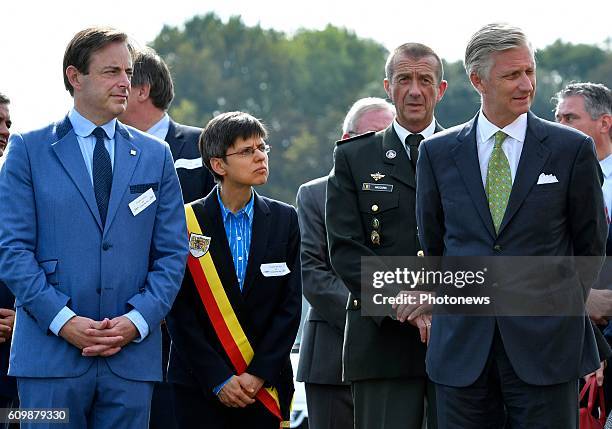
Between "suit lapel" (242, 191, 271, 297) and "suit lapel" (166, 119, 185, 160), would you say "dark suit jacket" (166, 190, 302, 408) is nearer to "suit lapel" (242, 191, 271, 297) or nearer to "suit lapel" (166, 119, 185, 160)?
"suit lapel" (242, 191, 271, 297)

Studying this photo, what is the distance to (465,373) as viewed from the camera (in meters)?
6.52

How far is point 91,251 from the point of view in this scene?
6.95m

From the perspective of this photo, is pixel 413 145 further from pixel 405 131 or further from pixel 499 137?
pixel 499 137

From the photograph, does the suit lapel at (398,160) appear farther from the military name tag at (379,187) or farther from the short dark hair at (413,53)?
the short dark hair at (413,53)

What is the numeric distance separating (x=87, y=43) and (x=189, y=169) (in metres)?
1.60

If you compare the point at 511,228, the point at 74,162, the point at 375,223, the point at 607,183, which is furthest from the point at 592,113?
the point at 74,162

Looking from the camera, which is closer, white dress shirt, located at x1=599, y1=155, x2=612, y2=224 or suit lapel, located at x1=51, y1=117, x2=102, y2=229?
suit lapel, located at x1=51, y1=117, x2=102, y2=229

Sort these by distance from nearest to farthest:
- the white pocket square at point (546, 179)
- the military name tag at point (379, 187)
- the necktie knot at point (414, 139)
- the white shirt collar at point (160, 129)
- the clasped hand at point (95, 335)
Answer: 1. the white pocket square at point (546, 179)
2. the clasped hand at point (95, 335)
3. the military name tag at point (379, 187)
4. the necktie knot at point (414, 139)
5. the white shirt collar at point (160, 129)

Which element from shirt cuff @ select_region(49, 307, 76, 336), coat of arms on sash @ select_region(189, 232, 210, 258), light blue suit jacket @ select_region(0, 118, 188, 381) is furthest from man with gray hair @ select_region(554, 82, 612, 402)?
shirt cuff @ select_region(49, 307, 76, 336)

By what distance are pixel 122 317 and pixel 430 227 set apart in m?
1.47

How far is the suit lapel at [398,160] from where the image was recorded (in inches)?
299

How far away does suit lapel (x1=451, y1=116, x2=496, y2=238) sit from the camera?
21.7ft

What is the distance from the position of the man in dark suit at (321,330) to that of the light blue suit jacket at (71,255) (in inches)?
64.2

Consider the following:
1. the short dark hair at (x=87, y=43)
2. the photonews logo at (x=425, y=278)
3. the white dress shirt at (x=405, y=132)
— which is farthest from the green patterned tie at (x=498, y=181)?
the short dark hair at (x=87, y=43)
